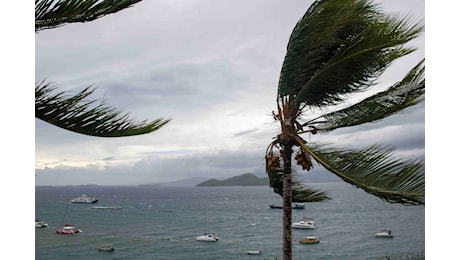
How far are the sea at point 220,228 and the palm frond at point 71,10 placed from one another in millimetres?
15876

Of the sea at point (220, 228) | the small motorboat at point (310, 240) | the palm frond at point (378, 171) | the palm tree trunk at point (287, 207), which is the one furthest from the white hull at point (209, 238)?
the palm frond at point (378, 171)

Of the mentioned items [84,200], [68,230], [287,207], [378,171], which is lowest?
[68,230]

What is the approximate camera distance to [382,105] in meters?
2.78

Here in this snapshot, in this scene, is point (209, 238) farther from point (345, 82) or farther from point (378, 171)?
point (378, 171)

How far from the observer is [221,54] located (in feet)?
A: 15.6

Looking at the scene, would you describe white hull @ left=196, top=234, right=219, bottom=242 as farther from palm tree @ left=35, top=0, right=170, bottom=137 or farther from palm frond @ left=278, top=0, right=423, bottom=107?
palm tree @ left=35, top=0, right=170, bottom=137

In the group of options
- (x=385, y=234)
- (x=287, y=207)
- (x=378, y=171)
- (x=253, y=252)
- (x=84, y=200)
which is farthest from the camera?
(x=84, y=200)

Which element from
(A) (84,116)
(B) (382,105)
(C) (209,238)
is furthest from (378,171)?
(C) (209,238)

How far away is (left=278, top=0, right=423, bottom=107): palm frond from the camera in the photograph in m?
2.53

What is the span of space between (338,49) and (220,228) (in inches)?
1160

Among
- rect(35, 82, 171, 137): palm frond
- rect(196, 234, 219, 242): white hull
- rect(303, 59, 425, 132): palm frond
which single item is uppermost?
rect(303, 59, 425, 132): palm frond

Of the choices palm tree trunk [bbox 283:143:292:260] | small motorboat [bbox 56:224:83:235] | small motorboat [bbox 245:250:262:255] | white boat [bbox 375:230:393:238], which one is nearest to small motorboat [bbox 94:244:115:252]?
small motorboat [bbox 56:224:83:235]

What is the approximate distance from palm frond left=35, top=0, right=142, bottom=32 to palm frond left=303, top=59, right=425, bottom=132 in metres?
1.71
